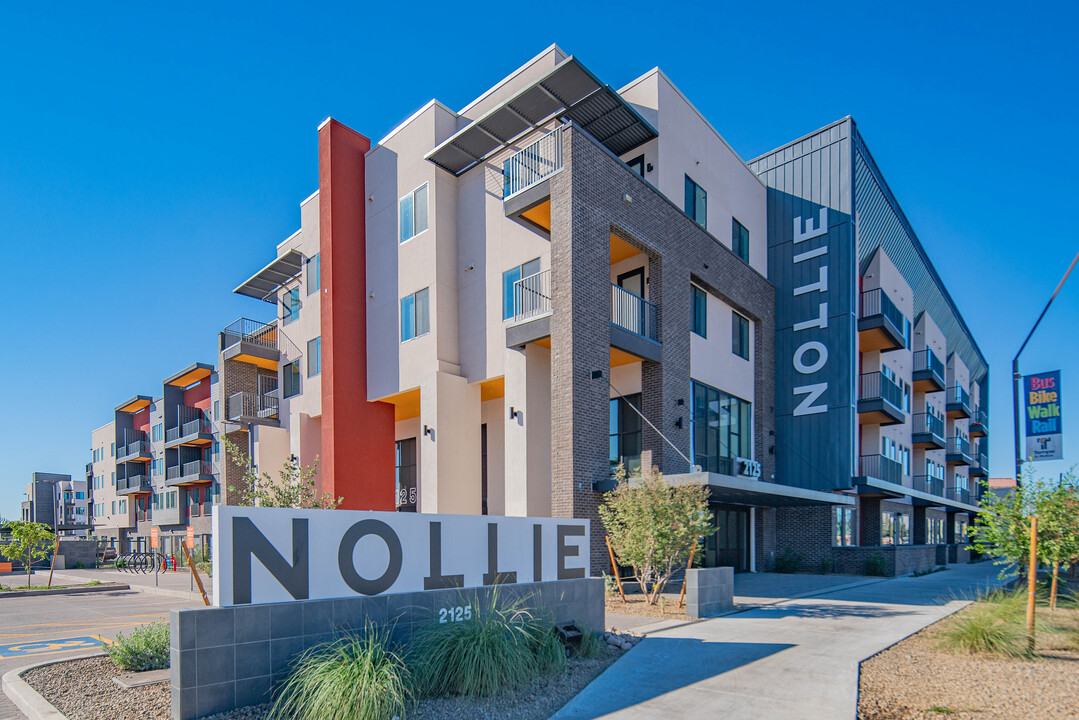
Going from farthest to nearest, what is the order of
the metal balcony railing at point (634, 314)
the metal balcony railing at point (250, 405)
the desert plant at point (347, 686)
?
the metal balcony railing at point (250, 405) < the metal balcony railing at point (634, 314) < the desert plant at point (347, 686)

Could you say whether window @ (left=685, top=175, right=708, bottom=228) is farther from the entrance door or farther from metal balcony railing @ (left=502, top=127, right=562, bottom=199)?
the entrance door

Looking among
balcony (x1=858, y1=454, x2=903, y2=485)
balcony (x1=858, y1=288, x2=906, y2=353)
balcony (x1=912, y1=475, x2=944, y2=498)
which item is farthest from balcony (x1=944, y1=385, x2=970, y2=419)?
balcony (x1=858, y1=288, x2=906, y2=353)

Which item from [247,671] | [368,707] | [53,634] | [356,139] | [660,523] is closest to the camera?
[368,707]

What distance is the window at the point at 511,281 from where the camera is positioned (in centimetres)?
1997

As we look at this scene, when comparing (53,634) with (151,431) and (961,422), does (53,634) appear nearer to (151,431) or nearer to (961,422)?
(151,431)

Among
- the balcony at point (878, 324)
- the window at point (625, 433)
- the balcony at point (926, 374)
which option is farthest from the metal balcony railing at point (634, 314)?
the balcony at point (926, 374)

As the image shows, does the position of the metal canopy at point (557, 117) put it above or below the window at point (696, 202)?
above

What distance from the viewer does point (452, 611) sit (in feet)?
29.1

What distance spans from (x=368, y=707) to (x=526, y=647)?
94.1 inches

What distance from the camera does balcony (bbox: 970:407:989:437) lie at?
52.7 metres

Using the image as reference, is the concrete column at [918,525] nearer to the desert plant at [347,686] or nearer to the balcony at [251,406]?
the balcony at [251,406]

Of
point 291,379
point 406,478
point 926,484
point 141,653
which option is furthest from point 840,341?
point 141,653

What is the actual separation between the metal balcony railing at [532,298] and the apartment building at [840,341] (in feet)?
42.0

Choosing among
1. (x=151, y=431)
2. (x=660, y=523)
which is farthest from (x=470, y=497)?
(x=151, y=431)
